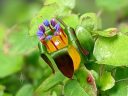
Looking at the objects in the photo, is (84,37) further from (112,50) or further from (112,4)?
(112,4)

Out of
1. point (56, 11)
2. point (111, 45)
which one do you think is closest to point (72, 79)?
point (111, 45)

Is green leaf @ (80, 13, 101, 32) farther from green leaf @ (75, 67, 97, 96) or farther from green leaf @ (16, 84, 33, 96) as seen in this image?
green leaf @ (16, 84, 33, 96)

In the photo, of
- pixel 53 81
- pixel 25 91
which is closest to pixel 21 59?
pixel 25 91

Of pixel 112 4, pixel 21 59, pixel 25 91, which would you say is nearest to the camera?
pixel 25 91

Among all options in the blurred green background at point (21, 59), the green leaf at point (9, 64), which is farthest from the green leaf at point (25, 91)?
the green leaf at point (9, 64)

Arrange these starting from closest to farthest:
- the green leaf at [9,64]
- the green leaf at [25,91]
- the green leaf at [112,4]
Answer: the green leaf at [25,91], the green leaf at [9,64], the green leaf at [112,4]

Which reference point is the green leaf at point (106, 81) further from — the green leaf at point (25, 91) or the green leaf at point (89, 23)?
the green leaf at point (25, 91)

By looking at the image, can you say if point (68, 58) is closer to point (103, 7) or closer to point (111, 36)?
point (111, 36)
